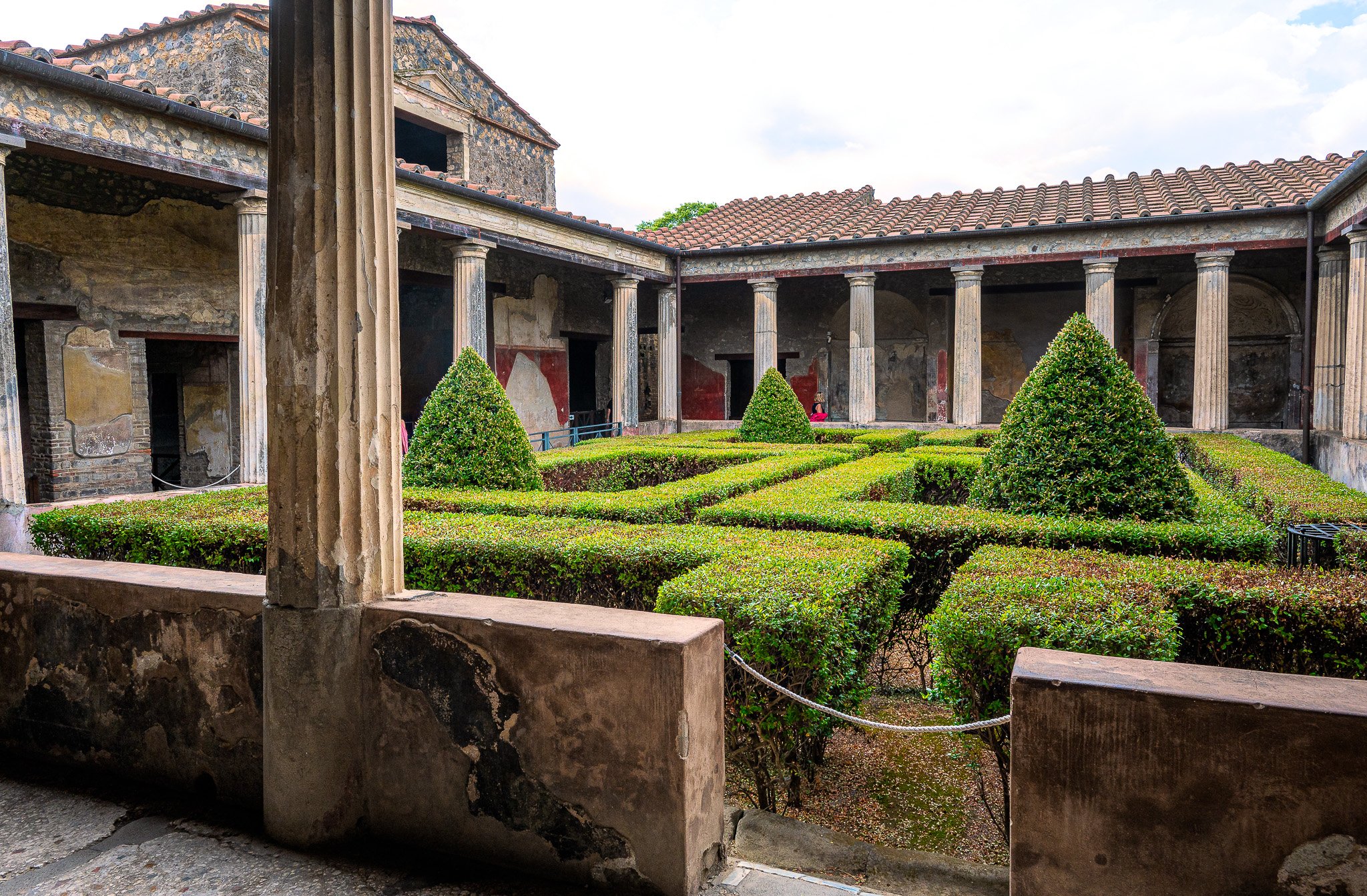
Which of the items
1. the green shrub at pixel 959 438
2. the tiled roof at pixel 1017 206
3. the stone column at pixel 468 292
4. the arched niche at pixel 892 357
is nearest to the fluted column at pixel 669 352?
the tiled roof at pixel 1017 206

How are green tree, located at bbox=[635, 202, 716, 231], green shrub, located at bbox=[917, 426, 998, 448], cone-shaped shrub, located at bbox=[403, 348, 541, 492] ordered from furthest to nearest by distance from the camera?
green tree, located at bbox=[635, 202, 716, 231], green shrub, located at bbox=[917, 426, 998, 448], cone-shaped shrub, located at bbox=[403, 348, 541, 492]

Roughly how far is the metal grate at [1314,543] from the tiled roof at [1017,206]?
10852mm

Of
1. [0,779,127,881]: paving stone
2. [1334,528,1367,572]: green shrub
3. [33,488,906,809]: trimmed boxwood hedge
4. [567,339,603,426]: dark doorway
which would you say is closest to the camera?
[0,779,127,881]: paving stone

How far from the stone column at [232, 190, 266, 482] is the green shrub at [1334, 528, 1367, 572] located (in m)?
8.94

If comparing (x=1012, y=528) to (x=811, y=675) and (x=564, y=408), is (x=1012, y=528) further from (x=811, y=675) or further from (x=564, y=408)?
(x=564, y=408)

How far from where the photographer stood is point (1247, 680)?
73.7 inches

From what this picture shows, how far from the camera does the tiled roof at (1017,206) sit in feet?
45.7

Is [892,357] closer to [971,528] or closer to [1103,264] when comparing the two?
[1103,264]

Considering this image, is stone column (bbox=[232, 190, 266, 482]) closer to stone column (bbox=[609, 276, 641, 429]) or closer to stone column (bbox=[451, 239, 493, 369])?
stone column (bbox=[451, 239, 493, 369])

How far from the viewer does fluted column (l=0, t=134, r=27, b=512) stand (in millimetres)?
6910

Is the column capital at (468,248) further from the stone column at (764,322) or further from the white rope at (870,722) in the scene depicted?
the white rope at (870,722)

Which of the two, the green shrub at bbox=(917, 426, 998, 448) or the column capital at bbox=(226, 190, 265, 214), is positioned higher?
the column capital at bbox=(226, 190, 265, 214)

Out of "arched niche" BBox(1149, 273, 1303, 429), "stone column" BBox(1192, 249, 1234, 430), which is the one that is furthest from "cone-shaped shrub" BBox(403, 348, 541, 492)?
"arched niche" BBox(1149, 273, 1303, 429)

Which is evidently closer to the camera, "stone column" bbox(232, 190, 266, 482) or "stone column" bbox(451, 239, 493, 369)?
"stone column" bbox(232, 190, 266, 482)
